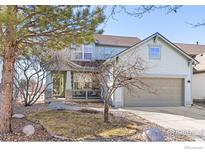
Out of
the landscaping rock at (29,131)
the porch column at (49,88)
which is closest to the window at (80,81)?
the porch column at (49,88)

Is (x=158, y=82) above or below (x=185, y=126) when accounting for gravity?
above

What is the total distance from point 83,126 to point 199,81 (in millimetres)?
9812

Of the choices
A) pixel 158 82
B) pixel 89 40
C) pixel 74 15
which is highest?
pixel 74 15

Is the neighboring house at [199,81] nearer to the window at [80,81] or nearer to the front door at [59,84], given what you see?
the window at [80,81]

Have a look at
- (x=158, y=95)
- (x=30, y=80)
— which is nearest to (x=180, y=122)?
(x=158, y=95)

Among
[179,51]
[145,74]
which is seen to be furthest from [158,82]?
[179,51]

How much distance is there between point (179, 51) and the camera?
13.0 m

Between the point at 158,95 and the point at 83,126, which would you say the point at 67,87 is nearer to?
the point at 158,95

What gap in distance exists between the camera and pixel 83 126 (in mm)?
6953

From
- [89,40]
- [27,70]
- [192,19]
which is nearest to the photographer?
Answer: [89,40]

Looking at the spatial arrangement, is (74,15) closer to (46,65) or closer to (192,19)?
(192,19)

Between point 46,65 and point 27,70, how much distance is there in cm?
88

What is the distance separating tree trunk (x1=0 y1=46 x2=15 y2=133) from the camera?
618cm

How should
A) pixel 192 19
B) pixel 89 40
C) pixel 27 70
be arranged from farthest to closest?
pixel 27 70, pixel 192 19, pixel 89 40
